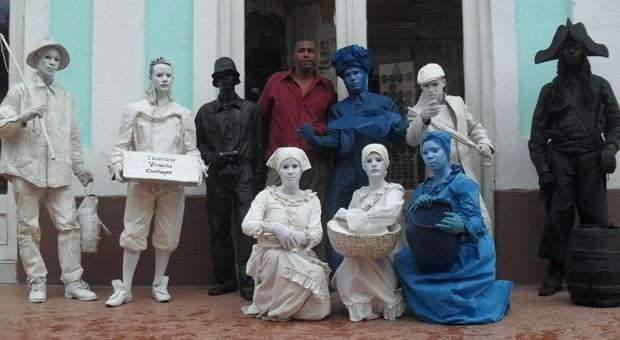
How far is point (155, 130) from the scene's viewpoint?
5.24 m

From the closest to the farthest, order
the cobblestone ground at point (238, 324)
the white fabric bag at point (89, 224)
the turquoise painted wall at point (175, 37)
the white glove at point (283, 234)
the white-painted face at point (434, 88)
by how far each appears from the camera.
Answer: the cobblestone ground at point (238, 324) → the white glove at point (283, 234) → the white-painted face at point (434, 88) → the white fabric bag at point (89, 224) → the turquoise painted wall at point (175, 37)

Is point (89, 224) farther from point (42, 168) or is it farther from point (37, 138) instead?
point (37, 138)

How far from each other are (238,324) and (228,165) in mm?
1464

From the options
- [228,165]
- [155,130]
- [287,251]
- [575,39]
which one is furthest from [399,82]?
[287,251]

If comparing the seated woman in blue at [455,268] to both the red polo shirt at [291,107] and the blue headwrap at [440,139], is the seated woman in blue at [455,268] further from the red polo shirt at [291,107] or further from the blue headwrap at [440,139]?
the red polo shirt at [291,107]

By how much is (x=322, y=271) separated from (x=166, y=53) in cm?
282

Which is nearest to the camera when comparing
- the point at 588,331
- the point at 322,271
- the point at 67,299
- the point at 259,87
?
the point at 588,331

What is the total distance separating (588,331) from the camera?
4094 millimetres

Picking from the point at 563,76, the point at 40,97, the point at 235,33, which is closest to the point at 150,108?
the point at 40,97

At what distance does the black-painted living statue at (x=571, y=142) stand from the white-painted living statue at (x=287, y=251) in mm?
1930

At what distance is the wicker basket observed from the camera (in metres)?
4.25

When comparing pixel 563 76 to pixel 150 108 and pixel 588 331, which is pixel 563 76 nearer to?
pixel 588 331

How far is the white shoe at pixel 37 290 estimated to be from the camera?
5262 mm

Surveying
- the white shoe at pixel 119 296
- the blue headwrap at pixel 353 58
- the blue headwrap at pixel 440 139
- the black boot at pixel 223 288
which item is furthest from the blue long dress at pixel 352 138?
the white shoe at pixel 119 296
